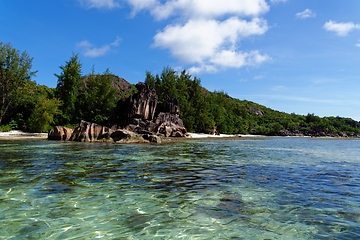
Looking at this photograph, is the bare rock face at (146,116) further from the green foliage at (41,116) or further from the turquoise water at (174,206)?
the turquoise water at (174,206)

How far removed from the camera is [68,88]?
52969mm

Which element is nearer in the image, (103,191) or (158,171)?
(103,191)

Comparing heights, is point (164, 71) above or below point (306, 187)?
above

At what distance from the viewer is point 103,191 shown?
7.89 metres

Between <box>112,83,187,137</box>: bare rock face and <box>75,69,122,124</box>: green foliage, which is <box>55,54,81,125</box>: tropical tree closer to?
<box>75,69,122,124</box>: green foliage

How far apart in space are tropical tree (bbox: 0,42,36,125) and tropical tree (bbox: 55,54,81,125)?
23.7ft

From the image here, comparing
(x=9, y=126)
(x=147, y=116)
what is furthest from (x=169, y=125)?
(x=9, y=126)

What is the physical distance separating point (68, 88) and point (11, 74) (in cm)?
1055

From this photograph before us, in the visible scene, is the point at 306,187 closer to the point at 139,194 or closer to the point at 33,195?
the point at 139,194

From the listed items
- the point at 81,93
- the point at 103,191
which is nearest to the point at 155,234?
the point at 103,191

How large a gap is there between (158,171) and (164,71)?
226 feet

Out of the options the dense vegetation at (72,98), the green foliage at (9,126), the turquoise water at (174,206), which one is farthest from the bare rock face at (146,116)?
the turquoise water at (174,206)

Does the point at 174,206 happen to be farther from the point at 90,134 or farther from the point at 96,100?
the point at 96,100

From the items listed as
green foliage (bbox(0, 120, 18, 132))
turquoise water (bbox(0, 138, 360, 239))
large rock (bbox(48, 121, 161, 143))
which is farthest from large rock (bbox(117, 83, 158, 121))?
turquoise water (bbox(0, 138, 360, 239))
